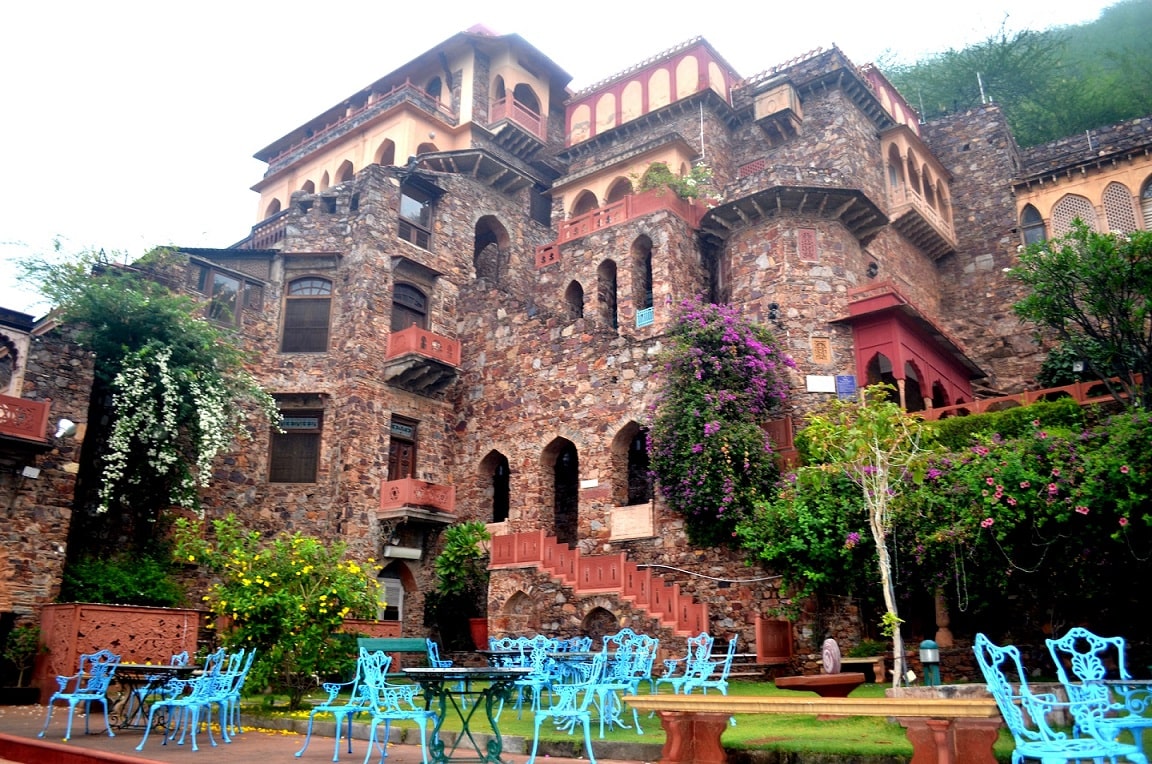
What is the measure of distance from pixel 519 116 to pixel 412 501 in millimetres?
14763

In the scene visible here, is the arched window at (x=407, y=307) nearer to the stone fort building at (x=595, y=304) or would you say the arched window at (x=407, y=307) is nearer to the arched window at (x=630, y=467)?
the stone fort building at (x=595, y=304)

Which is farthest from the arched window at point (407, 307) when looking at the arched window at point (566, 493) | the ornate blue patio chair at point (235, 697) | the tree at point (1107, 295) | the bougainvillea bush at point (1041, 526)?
the tree at point (1107, 295)

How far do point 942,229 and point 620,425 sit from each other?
41.8 feet

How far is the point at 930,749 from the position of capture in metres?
6.21

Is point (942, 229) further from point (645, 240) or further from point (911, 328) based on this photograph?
point (645, 240)

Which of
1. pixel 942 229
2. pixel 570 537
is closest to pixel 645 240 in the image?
pixel 570 537

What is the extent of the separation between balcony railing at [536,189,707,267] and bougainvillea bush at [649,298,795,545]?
4200 millimetres

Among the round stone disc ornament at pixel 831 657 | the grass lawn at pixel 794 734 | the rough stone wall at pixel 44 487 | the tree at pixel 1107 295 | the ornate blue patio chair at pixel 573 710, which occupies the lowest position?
the grass lawn at pixel 794 734

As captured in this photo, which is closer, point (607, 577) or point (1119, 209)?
point (607, 577)

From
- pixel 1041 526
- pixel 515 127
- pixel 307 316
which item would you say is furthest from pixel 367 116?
pixel 1041 526

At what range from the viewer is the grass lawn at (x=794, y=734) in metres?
7.36

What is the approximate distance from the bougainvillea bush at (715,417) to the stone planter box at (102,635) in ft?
30.4

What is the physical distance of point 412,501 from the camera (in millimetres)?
20766

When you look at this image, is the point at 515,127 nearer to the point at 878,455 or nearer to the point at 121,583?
the point at 121,583
